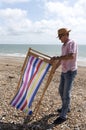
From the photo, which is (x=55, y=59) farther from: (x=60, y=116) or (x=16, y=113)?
(x=16, y=113)

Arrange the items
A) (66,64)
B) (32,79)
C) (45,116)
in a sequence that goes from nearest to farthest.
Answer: (32,79)
(66,64)
(45,116)

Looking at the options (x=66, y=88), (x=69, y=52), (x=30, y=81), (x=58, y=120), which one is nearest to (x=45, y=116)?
(x=58, y=120)

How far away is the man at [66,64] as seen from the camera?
6.40 metres

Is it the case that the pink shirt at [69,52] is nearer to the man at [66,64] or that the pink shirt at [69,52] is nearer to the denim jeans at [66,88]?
the man at [66,64]

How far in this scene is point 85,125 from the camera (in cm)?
673

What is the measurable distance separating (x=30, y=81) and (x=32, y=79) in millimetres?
64

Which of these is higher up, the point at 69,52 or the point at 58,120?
the point at 69,52

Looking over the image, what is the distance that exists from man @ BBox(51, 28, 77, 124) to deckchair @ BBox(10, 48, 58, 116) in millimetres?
249

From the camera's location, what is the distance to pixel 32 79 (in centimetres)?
656

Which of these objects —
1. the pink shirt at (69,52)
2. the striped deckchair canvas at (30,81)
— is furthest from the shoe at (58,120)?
the pink shirt at (69,52)

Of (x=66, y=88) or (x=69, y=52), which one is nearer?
(x=69, y=52)

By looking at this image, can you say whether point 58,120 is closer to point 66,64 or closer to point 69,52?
point 66,64

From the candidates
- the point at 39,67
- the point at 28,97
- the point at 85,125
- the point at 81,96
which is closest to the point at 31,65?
the point at 39,67

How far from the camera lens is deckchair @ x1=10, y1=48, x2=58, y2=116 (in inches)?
254
